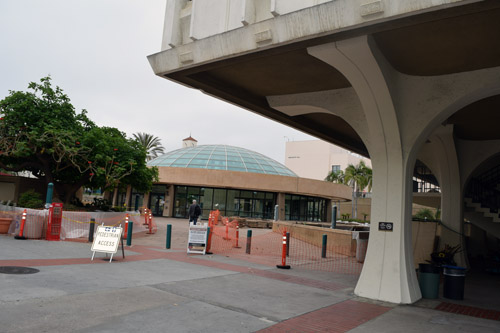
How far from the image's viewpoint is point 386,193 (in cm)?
942

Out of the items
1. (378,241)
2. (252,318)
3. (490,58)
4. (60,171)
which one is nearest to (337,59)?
(490,58)

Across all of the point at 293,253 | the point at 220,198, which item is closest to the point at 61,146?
the point at 293,253

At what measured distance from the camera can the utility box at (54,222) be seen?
1507cm

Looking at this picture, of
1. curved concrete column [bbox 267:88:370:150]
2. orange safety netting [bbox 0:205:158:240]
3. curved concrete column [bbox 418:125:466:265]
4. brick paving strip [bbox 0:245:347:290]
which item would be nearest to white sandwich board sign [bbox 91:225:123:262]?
brick paving strip [bbox 0:245:347:290]

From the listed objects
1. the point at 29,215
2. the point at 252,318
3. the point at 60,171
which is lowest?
the point at 252,318

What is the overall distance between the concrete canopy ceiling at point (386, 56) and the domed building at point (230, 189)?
2490 centimetres

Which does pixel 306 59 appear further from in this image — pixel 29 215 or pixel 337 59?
pixel 29 215

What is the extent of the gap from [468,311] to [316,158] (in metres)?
82.3

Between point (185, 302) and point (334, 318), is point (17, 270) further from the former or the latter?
point (334, 318)

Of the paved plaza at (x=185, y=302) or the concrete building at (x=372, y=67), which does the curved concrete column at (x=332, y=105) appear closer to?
the concrete building at (x=372, y=67)

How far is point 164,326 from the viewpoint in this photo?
5.77 metres

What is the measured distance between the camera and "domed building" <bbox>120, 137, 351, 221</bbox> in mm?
37656

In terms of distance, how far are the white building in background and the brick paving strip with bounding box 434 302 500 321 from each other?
3015 inches

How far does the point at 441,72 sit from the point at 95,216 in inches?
586
